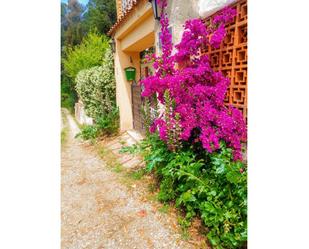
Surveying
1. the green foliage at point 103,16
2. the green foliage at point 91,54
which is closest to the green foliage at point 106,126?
the green foliage at point 91,54

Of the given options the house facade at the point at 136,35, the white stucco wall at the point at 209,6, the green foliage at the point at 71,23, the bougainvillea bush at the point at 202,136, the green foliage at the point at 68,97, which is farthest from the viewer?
the green foliage at the point at 71,23

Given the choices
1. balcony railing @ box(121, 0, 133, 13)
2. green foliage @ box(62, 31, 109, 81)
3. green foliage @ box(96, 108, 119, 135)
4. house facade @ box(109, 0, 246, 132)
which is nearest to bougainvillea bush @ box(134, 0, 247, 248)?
house facade @ box(109, 0, 246, 132)

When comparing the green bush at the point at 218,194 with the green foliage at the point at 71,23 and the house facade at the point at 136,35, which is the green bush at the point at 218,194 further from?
the green foliage at the point at 71,23

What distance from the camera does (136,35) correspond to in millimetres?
5949

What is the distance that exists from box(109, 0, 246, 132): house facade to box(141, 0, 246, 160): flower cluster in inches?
10.7

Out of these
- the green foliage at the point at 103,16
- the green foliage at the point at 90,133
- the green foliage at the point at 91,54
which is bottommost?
the green foliage at the point at 90,133

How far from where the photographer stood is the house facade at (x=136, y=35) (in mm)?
3428

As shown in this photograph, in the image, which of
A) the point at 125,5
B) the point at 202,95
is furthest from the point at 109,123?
the point at 202,95

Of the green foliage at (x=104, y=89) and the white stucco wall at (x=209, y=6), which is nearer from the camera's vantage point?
the white stucco wall at (x=209, y=6)

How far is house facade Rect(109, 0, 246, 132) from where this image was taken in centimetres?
343

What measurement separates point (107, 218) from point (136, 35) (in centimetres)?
448

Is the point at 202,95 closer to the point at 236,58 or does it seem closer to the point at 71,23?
→ the point at 236,58
